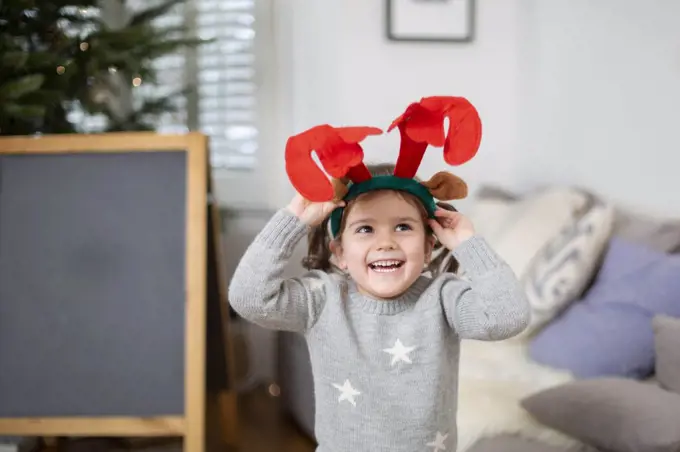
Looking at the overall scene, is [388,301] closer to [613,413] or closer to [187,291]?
[613,413]

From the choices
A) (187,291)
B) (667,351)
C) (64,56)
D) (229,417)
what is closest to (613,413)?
(667,351)

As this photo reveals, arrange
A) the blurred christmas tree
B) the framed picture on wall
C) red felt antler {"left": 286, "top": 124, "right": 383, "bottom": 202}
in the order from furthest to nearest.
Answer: the framed picture on wall
the blurred christmas tree
red felt antler {"left": 286, "top": 124, "right": 383, "bottom": 202}

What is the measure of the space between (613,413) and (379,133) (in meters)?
0.75

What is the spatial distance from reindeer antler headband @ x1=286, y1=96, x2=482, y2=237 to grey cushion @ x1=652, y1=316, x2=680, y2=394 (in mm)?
759

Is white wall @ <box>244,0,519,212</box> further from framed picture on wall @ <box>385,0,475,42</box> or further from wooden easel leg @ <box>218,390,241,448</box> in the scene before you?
wooden easel leg @ <box>218,390,241,448</box>

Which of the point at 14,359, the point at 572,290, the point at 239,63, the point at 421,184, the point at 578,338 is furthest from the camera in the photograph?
the point at 239,63

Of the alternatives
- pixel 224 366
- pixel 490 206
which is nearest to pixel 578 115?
pixel 490 206

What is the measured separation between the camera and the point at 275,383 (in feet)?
8.35

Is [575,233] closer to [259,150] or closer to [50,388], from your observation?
[259,150]

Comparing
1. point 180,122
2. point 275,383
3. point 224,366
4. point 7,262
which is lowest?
point 275,383

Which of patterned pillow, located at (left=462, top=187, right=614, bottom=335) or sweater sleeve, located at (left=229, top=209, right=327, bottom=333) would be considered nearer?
sweater sleeve, located at (left=229, top=209, right=327, bottom=333)

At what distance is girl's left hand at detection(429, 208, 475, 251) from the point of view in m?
0.97

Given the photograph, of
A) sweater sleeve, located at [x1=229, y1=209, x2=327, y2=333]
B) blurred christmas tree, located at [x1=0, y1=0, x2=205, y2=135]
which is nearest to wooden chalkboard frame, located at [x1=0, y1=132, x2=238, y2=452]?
blurred christmas tree, located at [x1=0, y1=0, x2=205, y2=135]

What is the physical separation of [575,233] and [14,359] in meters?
1.42
